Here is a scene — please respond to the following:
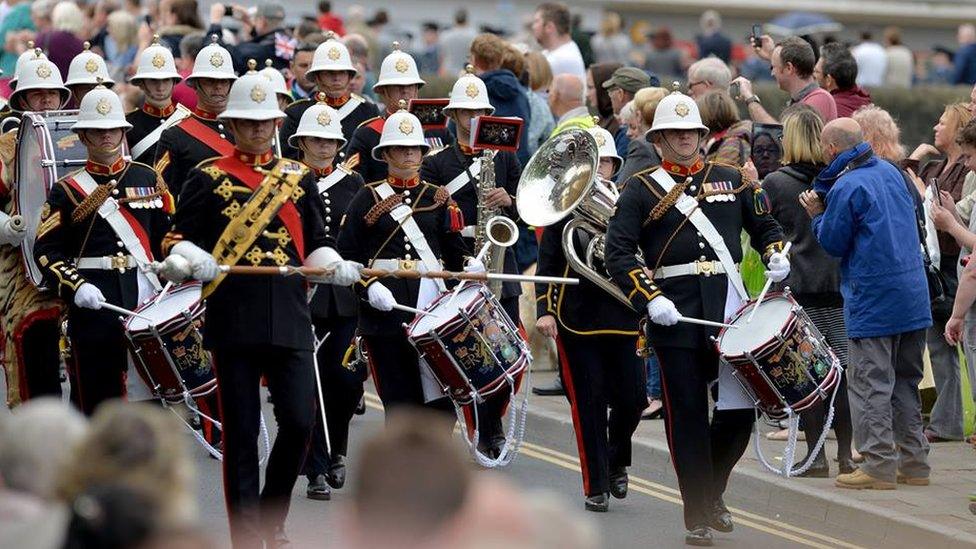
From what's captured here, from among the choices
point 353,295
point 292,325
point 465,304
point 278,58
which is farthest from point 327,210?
point 278,58

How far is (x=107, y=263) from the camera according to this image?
10.4m

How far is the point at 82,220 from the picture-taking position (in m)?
10.4

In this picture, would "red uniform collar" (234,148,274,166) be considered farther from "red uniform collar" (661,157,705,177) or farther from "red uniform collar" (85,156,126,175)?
"red uniform collar" (661,157,705,177)

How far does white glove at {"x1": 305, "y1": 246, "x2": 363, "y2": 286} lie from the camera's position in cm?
895

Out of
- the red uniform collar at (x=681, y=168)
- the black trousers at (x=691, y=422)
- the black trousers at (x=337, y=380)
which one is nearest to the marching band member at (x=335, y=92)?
the black trousers at (x=337, y=380)

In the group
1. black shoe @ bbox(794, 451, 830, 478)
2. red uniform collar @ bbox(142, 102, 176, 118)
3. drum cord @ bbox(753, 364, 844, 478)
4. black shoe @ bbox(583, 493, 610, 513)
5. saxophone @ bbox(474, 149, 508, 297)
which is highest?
red uniform collar @ bbox(142, 102, 176, 118)

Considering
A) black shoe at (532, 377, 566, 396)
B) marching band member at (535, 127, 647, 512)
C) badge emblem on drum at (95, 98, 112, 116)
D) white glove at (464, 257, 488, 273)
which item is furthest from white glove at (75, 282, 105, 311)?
black shoe at (532, 377, 566, 396)

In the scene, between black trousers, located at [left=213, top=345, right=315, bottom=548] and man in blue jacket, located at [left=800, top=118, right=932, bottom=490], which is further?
man in blue jacket, located at [left=800, top=118, right=932, bottom=490]

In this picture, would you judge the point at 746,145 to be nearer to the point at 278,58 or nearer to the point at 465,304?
the point at 465,304

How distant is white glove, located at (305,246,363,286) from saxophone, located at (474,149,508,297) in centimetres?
217

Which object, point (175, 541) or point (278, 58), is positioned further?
point (278, 58)

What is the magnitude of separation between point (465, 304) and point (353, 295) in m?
0.98

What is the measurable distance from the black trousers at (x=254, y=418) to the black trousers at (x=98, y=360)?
5.30 feet

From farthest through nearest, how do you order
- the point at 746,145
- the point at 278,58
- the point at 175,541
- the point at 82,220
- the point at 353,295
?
the point at 278,58, the point at 746,145, the point at 353,295, the point at 82,220, the point at 175,541
